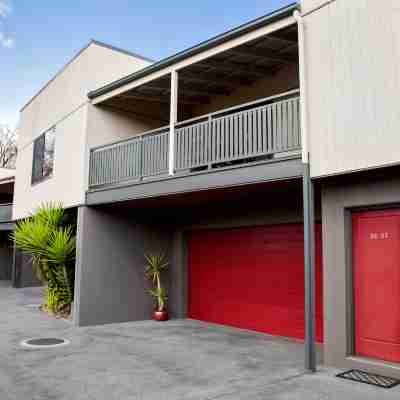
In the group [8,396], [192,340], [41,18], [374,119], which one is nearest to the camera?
[8,396]

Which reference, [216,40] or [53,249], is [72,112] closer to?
[53,249]

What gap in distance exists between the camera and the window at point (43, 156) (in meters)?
13.0

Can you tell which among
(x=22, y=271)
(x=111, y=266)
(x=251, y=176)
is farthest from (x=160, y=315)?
(x=22, y=271)

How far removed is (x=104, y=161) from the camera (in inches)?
405

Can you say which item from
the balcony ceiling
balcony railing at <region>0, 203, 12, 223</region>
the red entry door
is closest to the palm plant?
the balcony ceiling

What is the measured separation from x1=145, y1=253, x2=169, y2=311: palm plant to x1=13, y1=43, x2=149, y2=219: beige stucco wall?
230 cm

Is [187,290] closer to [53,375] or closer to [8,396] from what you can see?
[53,375]

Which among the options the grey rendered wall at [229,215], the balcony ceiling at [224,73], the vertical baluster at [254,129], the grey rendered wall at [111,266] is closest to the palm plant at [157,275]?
the grey rendered wall at [111,266]

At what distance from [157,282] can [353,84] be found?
6.86 metres

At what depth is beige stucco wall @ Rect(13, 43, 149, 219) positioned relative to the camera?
10.9m

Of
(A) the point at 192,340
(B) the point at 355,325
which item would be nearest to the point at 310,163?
(B) the point at 355,325

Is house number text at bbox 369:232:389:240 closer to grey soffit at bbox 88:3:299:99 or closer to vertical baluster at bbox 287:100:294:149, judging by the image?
vertical baluster at bbox 287:100:294:149

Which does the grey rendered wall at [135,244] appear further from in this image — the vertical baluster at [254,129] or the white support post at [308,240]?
the white support post at [308,240]

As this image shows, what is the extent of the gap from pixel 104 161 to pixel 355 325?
6550 mm
